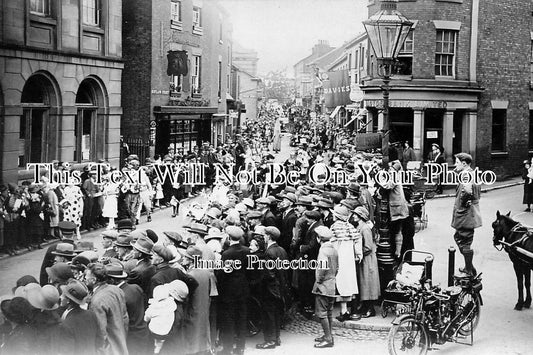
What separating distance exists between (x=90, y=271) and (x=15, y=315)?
3.26 feet

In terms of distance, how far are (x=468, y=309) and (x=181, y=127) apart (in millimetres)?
19619

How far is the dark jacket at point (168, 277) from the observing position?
6539mm

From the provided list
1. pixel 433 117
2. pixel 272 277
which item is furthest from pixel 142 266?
pixel 433 117

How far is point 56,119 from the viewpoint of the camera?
15.3m

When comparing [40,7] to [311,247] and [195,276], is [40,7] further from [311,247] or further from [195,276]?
[195,276]

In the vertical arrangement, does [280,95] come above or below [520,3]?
below

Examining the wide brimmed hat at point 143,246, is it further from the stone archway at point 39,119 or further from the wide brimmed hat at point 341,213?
the stone archway at point 39,119

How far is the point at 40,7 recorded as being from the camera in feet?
45.9

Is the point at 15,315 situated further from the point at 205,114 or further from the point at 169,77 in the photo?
the point at 205,114

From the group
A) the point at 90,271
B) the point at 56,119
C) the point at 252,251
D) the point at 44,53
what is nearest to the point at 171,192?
the point at 56,119

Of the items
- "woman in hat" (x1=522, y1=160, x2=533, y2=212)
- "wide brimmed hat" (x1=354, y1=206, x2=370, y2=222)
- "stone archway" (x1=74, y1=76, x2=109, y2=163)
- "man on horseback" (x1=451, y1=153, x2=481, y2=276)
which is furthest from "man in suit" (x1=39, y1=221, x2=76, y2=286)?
"woman in hat" (x1=522, y1=160, x2=533, y2=212)

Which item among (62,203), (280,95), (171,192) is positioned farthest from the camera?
(280,95)

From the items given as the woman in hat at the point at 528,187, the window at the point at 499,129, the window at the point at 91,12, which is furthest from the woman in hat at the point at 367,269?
the window at the point at 499,129

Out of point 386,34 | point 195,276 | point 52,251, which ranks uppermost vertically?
point 386,34
